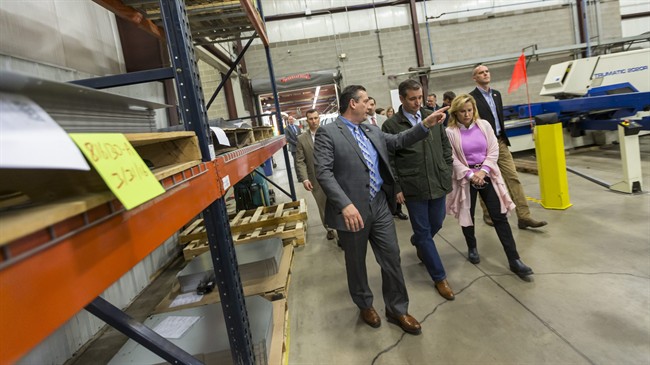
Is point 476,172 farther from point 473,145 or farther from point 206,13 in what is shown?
point 206,13

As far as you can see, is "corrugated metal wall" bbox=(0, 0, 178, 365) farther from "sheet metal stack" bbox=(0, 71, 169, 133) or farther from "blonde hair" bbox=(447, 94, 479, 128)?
"blonde hair" bbox=(447, 94, 479, 128)

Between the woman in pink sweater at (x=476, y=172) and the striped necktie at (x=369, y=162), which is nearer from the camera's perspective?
the striped necktie at (x=369, y=162)

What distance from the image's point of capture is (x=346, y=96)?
2.57 meters

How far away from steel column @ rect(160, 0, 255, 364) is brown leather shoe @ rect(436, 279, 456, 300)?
70.9 inches

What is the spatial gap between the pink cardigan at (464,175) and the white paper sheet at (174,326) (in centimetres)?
256

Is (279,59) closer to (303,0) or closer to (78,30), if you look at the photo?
(303,0)

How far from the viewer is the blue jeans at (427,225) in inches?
117

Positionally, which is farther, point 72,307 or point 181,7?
point 181,7

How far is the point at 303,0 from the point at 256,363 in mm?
11005

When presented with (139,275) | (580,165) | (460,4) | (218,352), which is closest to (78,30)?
(139,275)

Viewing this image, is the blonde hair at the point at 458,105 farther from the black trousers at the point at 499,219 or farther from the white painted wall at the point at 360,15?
the white painted wall at the point at 360,15

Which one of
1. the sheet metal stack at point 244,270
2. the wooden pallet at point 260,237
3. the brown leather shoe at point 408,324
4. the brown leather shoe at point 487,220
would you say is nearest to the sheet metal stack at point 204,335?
the sheet metal stack at point 244,270

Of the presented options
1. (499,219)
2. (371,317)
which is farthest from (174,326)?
(499,219)

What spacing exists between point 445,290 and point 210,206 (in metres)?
2.26
